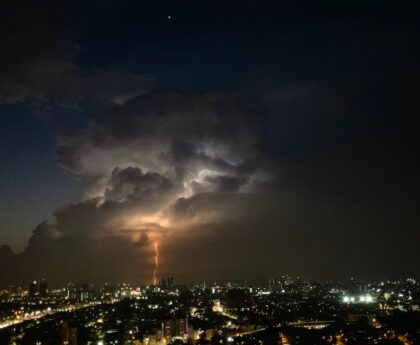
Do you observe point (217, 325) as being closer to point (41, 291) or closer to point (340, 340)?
point (340, 340)

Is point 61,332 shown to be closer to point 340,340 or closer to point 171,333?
point 171,333

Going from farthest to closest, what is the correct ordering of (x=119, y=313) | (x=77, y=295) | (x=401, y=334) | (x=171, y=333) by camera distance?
(x=77, y=295) < (x=119, y=313) < (x=171, y=333) < (x=401, y=334)

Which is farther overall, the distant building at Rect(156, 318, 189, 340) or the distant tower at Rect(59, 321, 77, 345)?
the distant building at Rect(156, 318, 189, 340)

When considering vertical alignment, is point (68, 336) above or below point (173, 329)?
below

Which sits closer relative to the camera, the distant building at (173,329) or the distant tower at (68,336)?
the distant tower at (68,336)

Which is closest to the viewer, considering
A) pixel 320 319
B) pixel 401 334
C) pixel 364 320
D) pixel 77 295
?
pixel 401 334

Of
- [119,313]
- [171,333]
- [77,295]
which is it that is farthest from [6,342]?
[77,295]

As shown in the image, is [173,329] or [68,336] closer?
[68,336]

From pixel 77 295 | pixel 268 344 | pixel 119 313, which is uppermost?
pixel 77 295

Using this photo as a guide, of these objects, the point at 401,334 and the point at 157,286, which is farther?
the point at 157,286

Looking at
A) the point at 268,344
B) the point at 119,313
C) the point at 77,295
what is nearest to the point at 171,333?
the point at 268,344

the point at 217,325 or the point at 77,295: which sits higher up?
the point at 77,295
